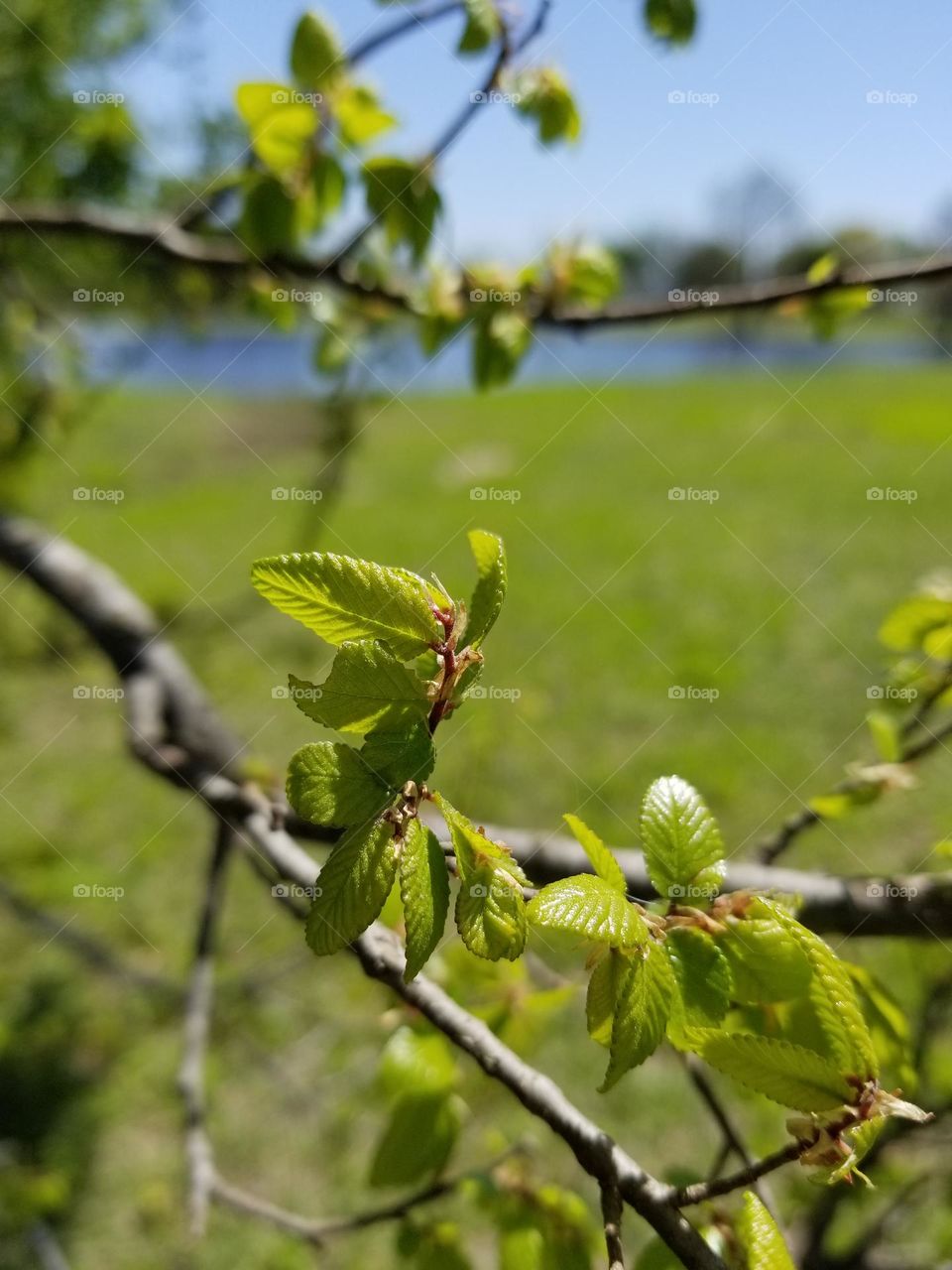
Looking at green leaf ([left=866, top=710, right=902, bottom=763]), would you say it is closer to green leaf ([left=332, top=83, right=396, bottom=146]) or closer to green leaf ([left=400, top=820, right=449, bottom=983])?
green leaf ([left=400, top=820, right=449, bottom=983])

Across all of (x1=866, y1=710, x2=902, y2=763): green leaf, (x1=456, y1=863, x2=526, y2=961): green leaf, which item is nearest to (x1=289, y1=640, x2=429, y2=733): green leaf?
(x1=456, y1=863, x2=526, y2=961): green leaf

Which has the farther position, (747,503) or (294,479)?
(294,479)

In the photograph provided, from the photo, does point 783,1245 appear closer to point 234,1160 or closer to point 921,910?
point 921,910

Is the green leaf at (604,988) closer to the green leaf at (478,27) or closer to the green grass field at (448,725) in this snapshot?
the green grass field at (448,725)

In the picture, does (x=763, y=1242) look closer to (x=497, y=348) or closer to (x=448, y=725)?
(x=497, y=348)

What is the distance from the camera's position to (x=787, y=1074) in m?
0.52

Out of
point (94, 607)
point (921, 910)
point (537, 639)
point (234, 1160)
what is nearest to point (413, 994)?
point (921, 910)

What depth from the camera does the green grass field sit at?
8.31ft

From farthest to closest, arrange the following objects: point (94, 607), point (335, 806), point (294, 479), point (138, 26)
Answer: point (294, 479)
point (138, 26)
point (94, 607)
point (335, 806)

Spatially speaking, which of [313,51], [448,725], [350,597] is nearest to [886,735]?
[350,597]

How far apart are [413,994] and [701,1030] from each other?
0.21 m

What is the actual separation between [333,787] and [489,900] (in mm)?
121

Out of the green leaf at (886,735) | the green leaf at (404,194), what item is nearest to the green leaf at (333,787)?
the green leaf at (886,735)

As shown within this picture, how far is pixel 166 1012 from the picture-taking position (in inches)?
115
